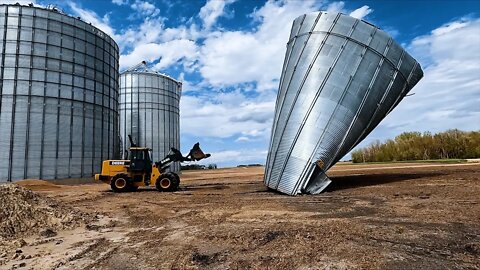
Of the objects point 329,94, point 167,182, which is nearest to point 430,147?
point 329,94

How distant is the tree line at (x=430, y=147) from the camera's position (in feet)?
194

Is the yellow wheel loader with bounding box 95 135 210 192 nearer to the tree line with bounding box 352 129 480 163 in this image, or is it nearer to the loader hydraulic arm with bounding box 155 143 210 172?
the loader hydraulic arm with bounding box 155 143 210 172

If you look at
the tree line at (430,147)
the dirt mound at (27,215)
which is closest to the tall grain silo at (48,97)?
Result: the dirt mound at (27,215)

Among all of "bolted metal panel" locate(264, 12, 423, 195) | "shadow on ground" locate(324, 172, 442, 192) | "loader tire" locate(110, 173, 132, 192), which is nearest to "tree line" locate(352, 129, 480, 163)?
"shadow on ground" locate(324, 172, 442, 192)

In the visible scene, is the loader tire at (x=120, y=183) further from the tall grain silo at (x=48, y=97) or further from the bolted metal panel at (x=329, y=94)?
the bolted metal panel at (x=329, y=94)

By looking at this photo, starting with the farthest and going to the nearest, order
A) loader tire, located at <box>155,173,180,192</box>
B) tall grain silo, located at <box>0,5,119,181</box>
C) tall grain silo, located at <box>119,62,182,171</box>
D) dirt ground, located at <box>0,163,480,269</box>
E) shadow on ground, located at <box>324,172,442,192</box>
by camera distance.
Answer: tall grain silo, located at <box>119,62,182,171</box>
tall grain silo, located at <box>0,5,119,181</box>
loader tire, located at <box>155,173,180,192</box>
shadow on ground, located at <box>324,172,442,192</box>
dirt ground, located at <box>0,163,480,269</box>

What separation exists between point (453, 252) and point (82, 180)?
25.4 meters

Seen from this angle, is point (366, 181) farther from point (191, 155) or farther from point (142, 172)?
point (142, 172)

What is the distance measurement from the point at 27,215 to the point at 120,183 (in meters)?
9.41

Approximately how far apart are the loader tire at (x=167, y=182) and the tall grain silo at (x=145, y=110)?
2511cm

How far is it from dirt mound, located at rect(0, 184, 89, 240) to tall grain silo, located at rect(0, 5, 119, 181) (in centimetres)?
1369

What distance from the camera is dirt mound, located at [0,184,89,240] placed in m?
8.08

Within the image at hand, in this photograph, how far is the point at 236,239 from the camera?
6.79 meters

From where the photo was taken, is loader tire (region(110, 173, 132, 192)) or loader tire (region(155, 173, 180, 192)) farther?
loader tire (region(110, 173, 132, 192))
